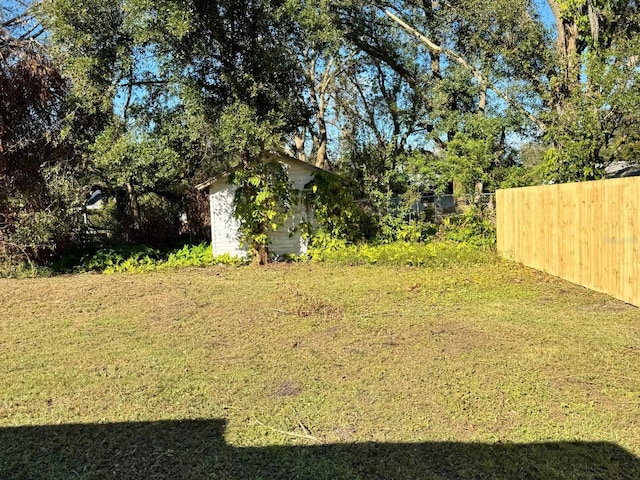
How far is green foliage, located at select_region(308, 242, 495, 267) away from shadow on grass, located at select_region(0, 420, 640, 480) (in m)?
7.40

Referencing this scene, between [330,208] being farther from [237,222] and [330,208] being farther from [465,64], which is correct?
[465,64]

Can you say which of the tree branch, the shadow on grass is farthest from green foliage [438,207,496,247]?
the shadow on grass

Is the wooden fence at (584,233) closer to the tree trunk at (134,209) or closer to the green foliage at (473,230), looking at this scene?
the green foliage at (473,230)

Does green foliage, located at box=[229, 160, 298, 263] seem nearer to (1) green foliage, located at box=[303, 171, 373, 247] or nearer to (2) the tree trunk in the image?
(1) green foliage, located at box=[303, 171, 373, 247]

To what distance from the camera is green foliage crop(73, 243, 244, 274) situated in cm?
1111

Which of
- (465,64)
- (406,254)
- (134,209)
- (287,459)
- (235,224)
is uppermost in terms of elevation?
(465,64)

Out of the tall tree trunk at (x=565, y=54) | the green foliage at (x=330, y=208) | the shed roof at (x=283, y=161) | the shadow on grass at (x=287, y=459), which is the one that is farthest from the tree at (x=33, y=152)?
the tall tree trunk at (x=565, y=54)

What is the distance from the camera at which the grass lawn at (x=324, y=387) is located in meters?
2.92

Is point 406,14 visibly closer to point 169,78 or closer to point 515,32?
point 515,32

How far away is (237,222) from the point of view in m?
12.6

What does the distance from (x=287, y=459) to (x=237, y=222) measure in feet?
33.0

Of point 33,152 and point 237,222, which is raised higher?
point 33,152

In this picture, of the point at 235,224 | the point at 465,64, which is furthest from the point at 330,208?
the point at 465,64

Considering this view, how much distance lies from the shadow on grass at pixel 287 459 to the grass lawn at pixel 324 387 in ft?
0.04
